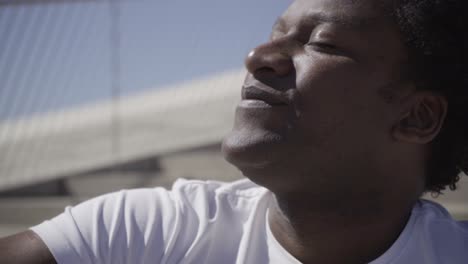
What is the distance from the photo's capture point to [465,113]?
1945 mm

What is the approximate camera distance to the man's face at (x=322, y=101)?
1597 mm

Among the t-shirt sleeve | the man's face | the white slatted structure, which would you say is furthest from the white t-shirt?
the white slatted structure

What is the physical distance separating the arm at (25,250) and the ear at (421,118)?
123cm

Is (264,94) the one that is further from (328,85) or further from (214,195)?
(214,195)

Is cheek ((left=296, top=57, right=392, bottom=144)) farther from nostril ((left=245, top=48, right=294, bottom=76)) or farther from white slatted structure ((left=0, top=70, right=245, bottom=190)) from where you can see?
white slatted structure ((left=0, top=70, right=245, bottom=190))

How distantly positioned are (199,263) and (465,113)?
3.97ft

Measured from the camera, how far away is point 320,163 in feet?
5.36

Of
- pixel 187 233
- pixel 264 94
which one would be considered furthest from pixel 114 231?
pixel 264 94

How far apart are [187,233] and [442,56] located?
113cm

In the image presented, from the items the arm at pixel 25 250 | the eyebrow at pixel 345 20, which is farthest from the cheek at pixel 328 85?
the arm at pixel 25 250

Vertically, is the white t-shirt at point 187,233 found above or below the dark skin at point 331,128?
below

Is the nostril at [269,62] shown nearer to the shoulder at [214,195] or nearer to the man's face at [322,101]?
the man's face at [322,101]

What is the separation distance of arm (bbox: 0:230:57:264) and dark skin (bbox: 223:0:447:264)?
655mm

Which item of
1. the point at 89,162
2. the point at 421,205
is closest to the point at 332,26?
the point at 421,205
